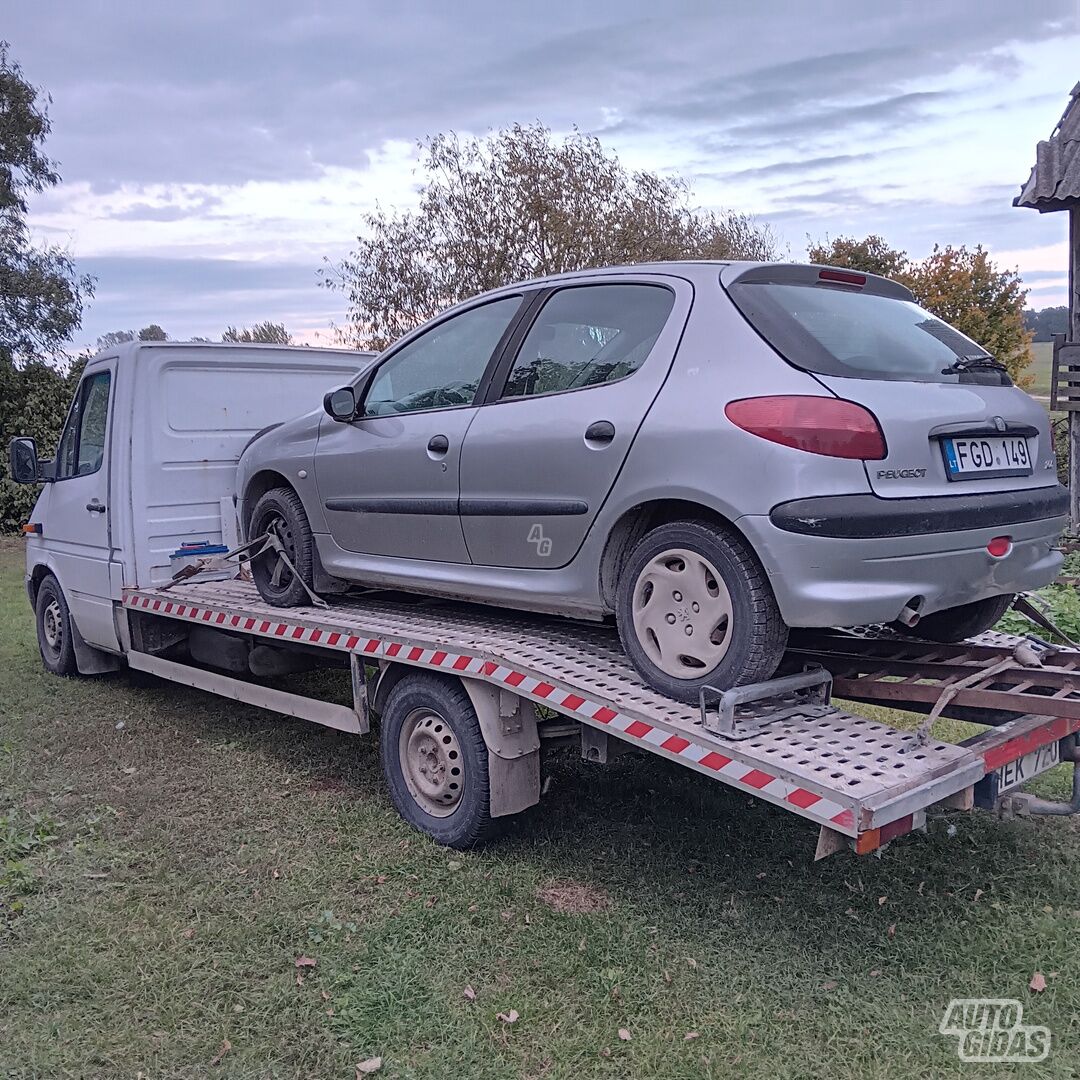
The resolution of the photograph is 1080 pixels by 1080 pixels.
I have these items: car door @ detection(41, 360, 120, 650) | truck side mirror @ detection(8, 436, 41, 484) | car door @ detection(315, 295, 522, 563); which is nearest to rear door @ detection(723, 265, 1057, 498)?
car door @ detection(315, 295, 522, 563)

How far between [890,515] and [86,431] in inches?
209

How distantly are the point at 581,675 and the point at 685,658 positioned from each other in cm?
41

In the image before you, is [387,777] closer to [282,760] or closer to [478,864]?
[478,864]

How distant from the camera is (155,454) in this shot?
599 cm

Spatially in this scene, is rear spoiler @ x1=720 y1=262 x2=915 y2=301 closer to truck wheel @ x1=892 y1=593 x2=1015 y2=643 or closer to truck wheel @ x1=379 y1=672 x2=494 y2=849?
truck wheel @ x1=892 y1=593 x2=1015 y2=643

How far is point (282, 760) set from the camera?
208 inches

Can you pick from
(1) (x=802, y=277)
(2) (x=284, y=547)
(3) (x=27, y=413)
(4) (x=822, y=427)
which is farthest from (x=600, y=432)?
(3) (x=27, y=413)

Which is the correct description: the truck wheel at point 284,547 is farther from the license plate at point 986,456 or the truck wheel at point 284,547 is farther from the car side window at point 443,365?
the license plate at point 986,456

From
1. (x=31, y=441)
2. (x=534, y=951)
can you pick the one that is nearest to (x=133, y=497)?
(x=31, y=441)

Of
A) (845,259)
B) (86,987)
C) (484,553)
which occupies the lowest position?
(86,987)

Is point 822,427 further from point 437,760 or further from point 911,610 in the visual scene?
point 437,760

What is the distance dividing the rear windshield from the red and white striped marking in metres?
1.27

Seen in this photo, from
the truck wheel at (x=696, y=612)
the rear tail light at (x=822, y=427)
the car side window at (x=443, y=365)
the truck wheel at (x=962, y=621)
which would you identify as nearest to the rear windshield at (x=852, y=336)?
the rear tail light at (x=822, y=427)

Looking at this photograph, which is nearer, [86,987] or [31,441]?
[86,987]
